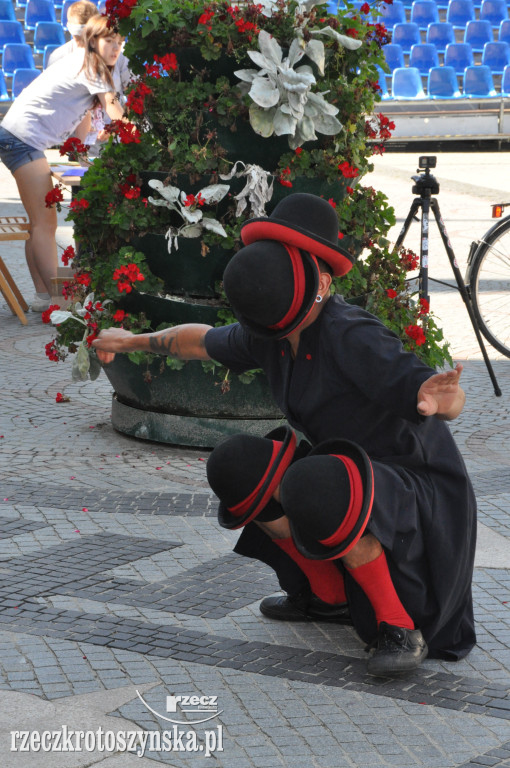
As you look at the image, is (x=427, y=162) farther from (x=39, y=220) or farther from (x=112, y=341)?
(x=39, y=220)

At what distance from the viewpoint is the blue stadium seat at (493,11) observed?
22797mm

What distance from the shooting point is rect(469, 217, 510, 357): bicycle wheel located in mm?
6449

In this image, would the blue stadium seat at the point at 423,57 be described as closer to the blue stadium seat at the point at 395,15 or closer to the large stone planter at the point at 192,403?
the blue stadium seat at the point at 395,15

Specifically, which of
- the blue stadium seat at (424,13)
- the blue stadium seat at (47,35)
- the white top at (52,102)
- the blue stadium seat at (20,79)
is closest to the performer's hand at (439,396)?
the white top at (52,102)

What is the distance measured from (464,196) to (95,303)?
30.4ft

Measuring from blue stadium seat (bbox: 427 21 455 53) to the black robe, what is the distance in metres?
20.3

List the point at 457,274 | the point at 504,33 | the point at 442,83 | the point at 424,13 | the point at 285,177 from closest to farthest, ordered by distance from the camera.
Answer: the point at 285,177, the point at 457,274, the point at 442,83, the point at 504,33, the point at 424,13

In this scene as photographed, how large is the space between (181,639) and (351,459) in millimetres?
818

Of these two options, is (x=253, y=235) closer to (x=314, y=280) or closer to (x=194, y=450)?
(x=314, y=280)

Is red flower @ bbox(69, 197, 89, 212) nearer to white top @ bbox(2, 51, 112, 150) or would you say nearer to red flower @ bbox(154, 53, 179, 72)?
red flower @ bbox(154, 53, 179, 72)

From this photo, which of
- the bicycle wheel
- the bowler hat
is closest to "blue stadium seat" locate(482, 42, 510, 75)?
the bicycle wheel

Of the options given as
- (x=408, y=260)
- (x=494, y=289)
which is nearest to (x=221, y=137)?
(x=408, y=260)

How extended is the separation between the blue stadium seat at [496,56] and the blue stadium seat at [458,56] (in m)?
0.33

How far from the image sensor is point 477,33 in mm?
22422
